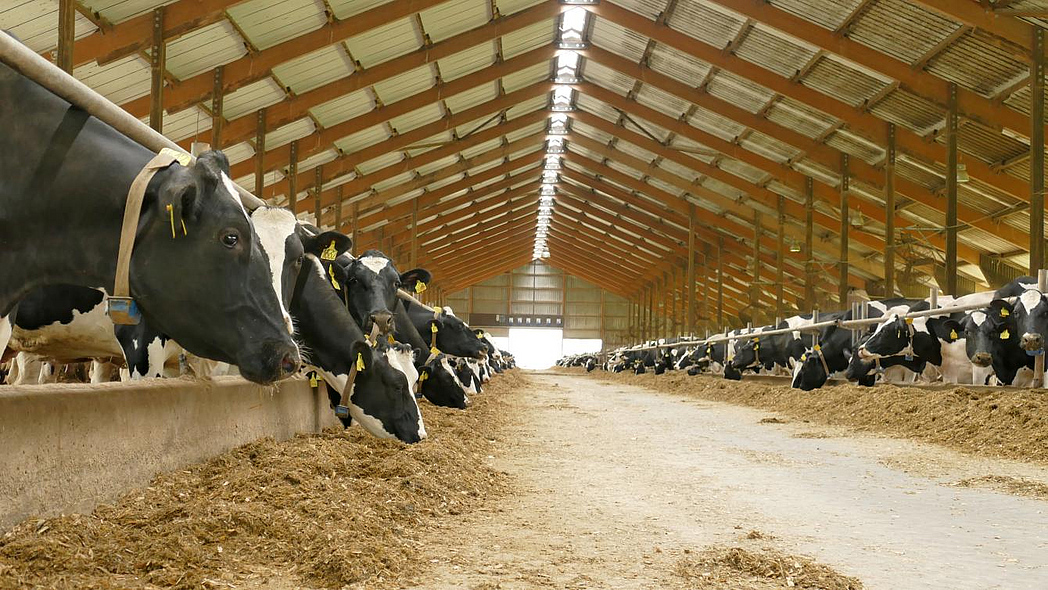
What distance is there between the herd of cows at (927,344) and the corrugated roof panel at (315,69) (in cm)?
1023

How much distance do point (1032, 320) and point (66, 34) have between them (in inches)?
444

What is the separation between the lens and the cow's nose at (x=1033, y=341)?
10.8 metres

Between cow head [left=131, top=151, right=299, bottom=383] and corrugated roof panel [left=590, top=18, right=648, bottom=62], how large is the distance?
58.7 feet

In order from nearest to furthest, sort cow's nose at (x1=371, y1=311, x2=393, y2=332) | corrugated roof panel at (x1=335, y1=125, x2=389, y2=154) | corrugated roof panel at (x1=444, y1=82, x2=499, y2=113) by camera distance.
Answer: cow's nose at (x1=371, y1=311, x2=393, y2=332) < corrugated roof panel at (x1=335, y1=125, x2=389, y2=154) < corrugated roof panel at (x1=444, y1=82, x2=499, y2=113)

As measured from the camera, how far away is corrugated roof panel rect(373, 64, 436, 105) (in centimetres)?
1972

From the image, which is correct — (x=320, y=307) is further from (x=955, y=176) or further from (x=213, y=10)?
(x=955, y=176)

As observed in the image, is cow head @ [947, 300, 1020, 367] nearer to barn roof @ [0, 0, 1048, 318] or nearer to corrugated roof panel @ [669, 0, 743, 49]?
barn roof @ [0, 0, 1048, 318]

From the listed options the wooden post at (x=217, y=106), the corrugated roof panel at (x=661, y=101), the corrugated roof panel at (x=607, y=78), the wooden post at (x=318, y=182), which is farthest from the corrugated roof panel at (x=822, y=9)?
the wooden post at (x=318, y=182)

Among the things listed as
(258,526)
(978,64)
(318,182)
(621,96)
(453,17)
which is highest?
(621,96)

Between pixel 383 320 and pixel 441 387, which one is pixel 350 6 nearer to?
pixel 441 387

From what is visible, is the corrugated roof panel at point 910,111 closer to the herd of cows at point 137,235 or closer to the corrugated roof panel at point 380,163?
the corrugated roof panel at point 380,163

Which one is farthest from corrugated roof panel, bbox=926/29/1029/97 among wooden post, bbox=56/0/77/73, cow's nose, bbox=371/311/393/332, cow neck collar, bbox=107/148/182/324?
cow neck collar, bbox=107/148/182/324

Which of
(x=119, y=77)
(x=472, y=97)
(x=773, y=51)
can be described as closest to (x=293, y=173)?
(x=472, y=97)

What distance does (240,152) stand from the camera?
19.5 metres
